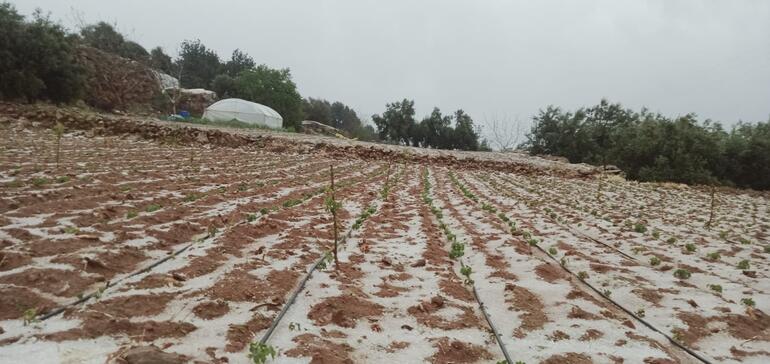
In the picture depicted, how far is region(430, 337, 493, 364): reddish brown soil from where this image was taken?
3.27m

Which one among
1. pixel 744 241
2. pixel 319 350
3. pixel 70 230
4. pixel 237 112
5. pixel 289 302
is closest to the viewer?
pixel 319 350

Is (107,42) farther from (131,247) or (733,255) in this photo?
(733,255)

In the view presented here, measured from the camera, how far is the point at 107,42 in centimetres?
4125

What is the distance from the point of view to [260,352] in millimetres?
2945

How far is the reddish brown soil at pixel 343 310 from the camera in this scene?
3737 millimetres

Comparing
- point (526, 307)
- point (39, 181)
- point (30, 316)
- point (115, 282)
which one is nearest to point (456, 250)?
point (526, 307)

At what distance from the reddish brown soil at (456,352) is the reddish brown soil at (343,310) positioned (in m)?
0.72

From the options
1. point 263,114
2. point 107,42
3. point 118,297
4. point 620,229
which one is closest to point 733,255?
point 620,229

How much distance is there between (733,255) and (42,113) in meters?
22.1

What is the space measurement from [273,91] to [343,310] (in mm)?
42466

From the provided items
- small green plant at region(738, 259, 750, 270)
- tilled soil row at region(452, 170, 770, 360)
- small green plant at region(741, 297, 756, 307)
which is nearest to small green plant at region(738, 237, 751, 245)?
small green plant at region(738, 259, 750, 270)

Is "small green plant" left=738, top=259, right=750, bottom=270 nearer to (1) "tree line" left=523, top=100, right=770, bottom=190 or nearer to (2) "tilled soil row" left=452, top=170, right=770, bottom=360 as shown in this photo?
(2) "tilled soil row" left=452, top=170, right=770, bottom=360

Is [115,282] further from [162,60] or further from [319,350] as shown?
[162,60]

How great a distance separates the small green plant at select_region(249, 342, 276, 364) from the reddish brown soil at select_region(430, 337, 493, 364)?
1087 millimetres
